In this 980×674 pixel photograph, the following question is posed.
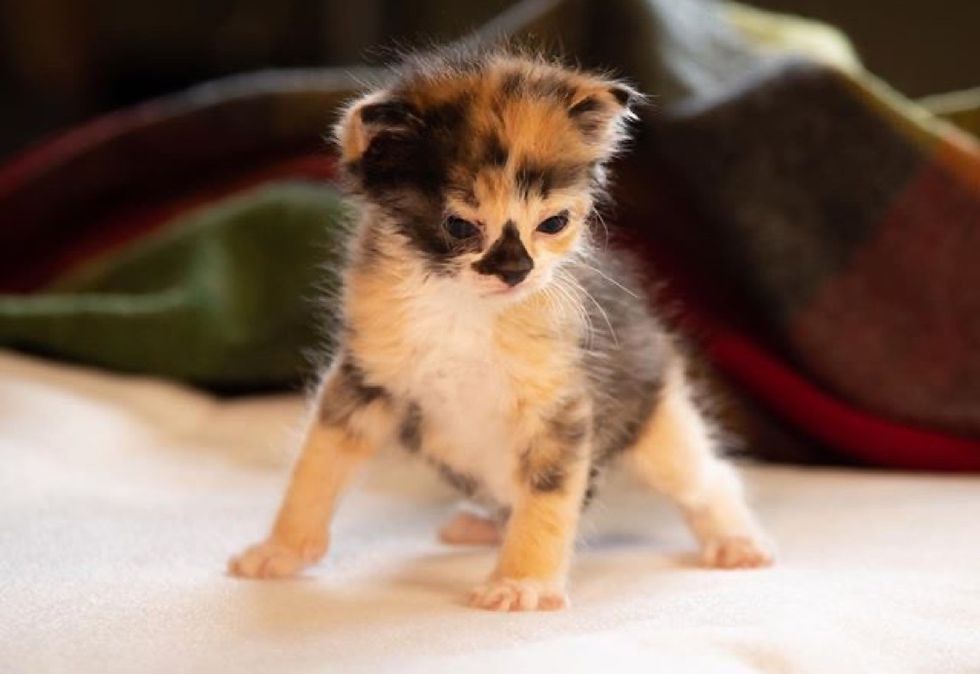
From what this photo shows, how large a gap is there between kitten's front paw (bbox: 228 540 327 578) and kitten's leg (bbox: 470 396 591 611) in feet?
0.63

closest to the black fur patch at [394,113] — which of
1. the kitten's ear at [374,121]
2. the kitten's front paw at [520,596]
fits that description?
the kitten's ear at [374,121]

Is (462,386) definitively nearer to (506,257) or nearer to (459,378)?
(459,378)

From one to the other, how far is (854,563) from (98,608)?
719 millimetres

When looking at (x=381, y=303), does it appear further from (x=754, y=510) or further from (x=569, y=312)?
(x=754, y=510)

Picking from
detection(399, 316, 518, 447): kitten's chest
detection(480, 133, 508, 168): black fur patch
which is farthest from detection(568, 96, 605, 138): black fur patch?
detection(399, 316, 518, 447): kitten's chest

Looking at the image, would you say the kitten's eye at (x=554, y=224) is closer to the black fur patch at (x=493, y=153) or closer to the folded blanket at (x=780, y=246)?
the black fur patch at (x=493, y=153)

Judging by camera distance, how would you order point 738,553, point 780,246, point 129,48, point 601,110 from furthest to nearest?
point 129,48 → point 780,246 → point 738,553 → point 601,110

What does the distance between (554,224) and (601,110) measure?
0.13 m

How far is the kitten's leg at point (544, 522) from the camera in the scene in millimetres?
1137

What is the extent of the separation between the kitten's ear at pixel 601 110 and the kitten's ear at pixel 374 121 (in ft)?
0.49

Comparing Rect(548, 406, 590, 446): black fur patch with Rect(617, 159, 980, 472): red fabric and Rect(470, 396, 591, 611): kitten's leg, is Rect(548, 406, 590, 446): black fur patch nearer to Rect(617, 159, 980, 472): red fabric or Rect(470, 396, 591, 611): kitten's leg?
Rect(470, 396, 591, 611): kitten's leg

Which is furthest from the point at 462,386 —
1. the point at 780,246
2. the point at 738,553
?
the point at 780,246

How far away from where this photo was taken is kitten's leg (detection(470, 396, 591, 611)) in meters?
1.14

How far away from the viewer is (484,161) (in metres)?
1.11
